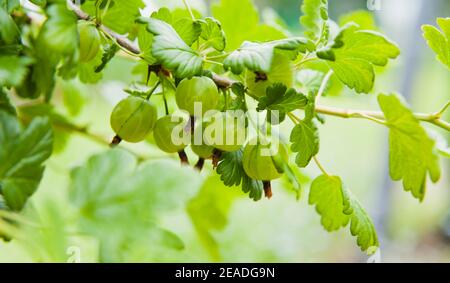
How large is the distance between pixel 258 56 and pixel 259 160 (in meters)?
0.09

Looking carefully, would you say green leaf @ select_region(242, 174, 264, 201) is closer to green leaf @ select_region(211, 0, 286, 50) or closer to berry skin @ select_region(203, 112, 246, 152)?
berry skin @ select_region(203, 112, 246, 152)

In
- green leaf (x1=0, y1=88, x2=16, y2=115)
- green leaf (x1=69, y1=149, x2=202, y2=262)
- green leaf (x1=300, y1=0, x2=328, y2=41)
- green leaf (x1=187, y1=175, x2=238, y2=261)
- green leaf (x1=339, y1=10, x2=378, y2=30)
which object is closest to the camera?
green leaf (x1=69, y1=149, x2=202, y2=262)

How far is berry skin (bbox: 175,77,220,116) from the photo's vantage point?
0.40 metres

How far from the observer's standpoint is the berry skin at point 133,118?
0.45m

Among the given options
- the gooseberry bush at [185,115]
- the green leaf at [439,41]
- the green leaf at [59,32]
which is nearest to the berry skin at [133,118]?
the gooseberry bush at [185,115]

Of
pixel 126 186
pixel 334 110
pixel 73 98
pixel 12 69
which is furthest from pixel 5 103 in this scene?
pixel 73 98

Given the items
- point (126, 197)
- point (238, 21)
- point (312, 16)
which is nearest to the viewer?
point (126, 197)

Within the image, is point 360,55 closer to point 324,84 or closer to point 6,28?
point 324,84

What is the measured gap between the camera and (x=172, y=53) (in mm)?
385

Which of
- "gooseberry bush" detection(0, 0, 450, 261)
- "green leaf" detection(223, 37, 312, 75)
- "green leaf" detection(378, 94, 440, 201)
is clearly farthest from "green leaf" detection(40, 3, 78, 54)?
"green leaf" detection(378, 94, 440, 201)

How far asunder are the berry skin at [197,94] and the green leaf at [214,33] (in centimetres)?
3

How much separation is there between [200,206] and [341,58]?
382 mm

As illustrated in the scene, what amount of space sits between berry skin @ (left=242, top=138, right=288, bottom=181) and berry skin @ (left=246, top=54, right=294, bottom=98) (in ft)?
0.13

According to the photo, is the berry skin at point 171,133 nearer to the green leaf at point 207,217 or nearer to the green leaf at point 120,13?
the green leaf at point 120,13
